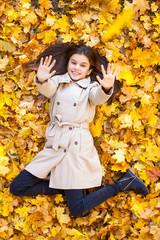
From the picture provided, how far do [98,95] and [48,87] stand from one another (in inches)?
18.3

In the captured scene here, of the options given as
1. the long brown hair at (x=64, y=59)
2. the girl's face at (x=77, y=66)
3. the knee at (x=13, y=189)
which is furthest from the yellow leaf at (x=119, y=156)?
the knee at (x=13, y=189)

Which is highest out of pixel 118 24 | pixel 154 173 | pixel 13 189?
pixel 118 24

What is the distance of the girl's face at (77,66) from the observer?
9.34 ft

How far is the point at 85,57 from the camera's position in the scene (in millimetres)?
2889

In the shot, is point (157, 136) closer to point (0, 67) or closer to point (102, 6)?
point (102, 6)

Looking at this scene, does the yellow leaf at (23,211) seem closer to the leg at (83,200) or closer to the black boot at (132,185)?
the leg at (83,200)

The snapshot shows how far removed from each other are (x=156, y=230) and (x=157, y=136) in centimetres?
88

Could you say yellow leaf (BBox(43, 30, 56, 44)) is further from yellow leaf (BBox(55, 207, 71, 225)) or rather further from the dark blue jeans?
yellow leaf (BBox(55, 207, 71, 225))

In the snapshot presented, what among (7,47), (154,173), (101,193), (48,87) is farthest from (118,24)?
(101,193)

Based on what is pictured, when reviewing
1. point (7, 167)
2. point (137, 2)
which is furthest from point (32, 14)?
point (7, 167)

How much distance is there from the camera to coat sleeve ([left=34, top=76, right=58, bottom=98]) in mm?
2658

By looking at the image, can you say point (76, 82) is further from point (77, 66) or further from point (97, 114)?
point (97, 114)

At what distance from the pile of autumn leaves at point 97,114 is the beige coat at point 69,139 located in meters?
0.21

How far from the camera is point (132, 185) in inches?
111
